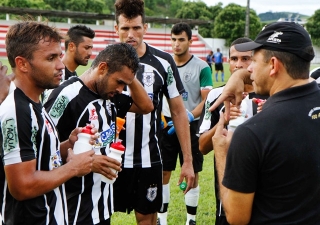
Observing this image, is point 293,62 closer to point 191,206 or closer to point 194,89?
point 191,206

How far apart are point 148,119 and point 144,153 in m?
0.36

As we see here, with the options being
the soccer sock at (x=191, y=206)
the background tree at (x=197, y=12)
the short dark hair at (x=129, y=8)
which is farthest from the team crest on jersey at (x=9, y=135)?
the background tree at (x=197, y=12)

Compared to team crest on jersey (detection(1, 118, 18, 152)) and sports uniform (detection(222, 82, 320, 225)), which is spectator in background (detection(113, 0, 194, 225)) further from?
sports uniform (detection(222, 82, 320, 225))

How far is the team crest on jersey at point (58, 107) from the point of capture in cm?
358

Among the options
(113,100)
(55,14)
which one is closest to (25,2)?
(55,14)

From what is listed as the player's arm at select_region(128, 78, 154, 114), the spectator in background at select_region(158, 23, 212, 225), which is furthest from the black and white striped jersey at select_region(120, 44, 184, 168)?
the spectator in background at select_region(158, 23, 212, 225)

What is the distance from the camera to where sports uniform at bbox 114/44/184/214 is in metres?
4.75

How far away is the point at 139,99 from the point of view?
4297 mm

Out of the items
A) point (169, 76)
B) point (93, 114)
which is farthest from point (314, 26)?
point (93, 114)

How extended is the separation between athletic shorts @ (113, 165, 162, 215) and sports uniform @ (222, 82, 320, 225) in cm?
238

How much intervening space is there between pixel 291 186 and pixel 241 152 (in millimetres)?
324

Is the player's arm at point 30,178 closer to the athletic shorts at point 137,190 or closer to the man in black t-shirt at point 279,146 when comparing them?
the man in black t-shirt at point 279,146

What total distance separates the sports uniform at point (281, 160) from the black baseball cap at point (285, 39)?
7.9 inches

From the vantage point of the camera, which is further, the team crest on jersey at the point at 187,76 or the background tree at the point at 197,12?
the background tree at the point at 197,12
